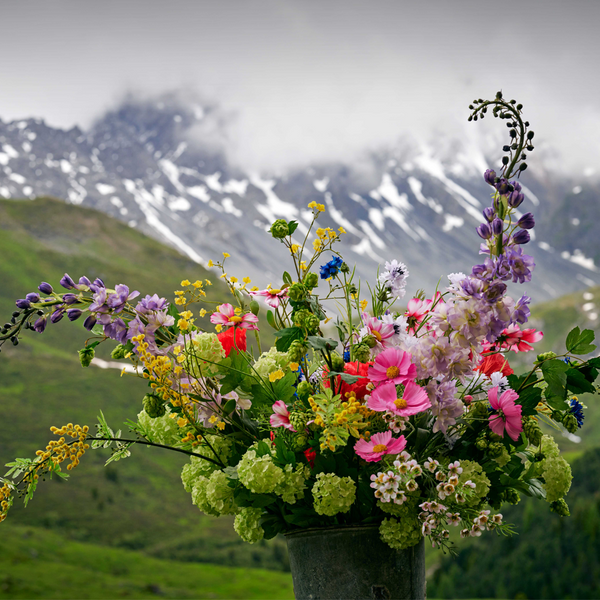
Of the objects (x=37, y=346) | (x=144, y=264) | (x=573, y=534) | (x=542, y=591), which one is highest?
(x=144, y=264)

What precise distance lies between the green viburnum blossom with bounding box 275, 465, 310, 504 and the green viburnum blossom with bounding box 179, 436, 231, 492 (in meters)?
0.25

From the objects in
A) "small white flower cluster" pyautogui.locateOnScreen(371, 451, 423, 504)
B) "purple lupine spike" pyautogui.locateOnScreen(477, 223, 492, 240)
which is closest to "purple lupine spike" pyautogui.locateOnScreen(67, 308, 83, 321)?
"small white flower cluster" pyautogui.locateOnScreen(371, 451, 423, 504)

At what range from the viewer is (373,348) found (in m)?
1.66

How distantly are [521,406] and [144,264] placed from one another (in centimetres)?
14769

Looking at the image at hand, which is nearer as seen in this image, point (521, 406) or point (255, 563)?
point (521, 406)

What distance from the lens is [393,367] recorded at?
1.57m

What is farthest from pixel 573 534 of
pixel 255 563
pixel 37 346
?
pixel 37 346

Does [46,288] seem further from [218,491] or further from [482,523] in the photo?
[482,523]

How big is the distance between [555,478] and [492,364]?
1.31ft

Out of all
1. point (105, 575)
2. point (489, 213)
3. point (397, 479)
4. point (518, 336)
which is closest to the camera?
point (397, 479)

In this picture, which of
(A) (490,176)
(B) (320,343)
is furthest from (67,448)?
(A) (490,176)

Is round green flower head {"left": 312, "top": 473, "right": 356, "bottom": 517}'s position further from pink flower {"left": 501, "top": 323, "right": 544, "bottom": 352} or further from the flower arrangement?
pink flower {"left": 501, "top": 323, "right": 544, "bottom": 352}

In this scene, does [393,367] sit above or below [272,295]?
below

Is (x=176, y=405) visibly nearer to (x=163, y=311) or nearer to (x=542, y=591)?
(x=163, y=311)
